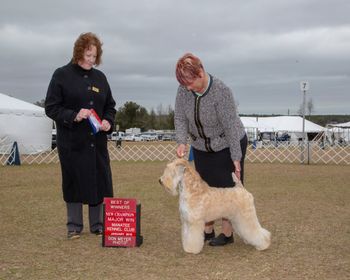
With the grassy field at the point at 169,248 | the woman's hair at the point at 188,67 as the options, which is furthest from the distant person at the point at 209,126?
the grassy field at the point at 169,248

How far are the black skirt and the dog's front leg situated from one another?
57 cm

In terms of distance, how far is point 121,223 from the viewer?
504cm

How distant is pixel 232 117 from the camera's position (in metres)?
4.63

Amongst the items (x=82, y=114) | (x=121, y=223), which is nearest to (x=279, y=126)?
(x=121, y=223)

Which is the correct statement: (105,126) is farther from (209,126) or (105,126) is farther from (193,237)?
(193,237)

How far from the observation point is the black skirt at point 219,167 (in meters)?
4.91

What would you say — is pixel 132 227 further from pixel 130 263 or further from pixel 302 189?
pixel 302 189

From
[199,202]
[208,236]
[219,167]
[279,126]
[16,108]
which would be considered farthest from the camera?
[279,126]

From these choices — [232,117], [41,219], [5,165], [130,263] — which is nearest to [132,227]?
[130,263]

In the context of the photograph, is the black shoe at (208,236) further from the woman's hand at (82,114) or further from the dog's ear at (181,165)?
the woman's hand at (82,114)

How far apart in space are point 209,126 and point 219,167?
19.2 inches

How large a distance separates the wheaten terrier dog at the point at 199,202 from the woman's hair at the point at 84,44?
5.31 ft

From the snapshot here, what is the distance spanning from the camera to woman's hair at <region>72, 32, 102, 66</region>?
5.02m

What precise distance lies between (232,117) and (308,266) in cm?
159
